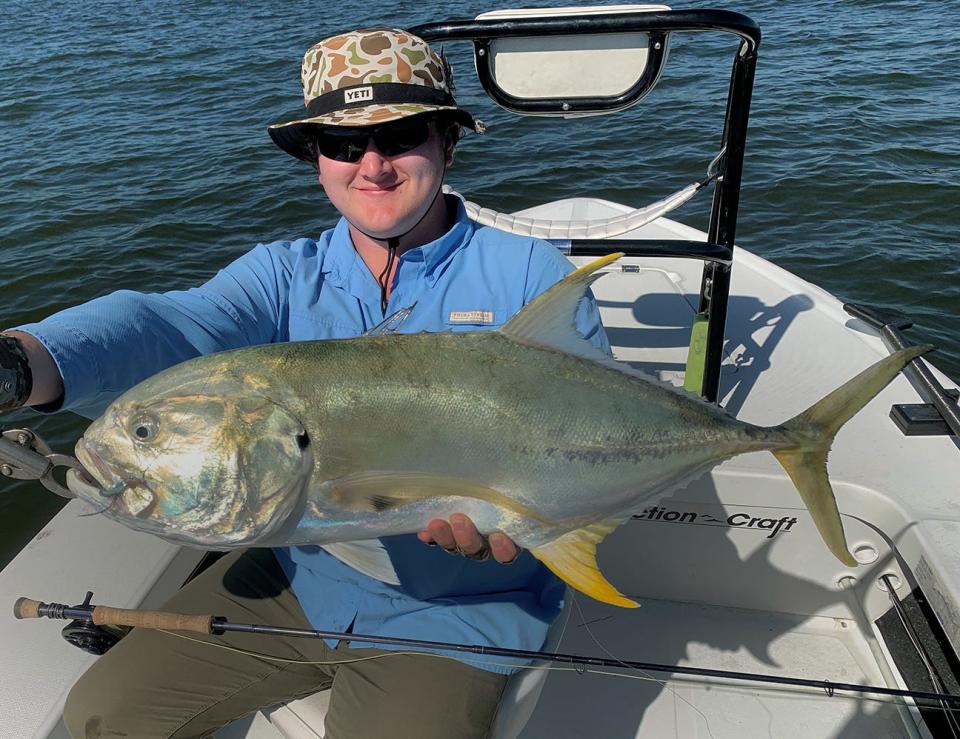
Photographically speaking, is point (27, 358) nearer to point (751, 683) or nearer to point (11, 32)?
point (751, 683)

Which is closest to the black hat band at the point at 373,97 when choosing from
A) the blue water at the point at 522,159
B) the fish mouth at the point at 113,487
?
the fish mouth at the point at 113,487

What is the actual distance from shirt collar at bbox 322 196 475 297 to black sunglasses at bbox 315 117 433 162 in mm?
267

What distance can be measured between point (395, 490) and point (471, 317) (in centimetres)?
68

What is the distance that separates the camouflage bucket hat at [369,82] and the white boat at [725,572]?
1.84ft

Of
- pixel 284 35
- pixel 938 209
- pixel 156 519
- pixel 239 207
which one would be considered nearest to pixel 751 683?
pixel 156 519

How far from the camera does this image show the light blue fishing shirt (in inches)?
78.2

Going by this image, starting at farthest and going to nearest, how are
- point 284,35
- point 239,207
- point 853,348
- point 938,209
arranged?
point 284,35
point 239,207
point 938,209
point 853,348

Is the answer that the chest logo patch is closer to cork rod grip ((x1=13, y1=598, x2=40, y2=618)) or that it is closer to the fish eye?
the fish eye

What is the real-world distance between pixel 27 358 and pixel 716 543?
2419 millimetres

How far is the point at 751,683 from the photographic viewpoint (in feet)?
9.27

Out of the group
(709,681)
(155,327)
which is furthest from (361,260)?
(709,681)

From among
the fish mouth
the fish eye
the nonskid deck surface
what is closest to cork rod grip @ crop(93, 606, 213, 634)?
the fish mouth

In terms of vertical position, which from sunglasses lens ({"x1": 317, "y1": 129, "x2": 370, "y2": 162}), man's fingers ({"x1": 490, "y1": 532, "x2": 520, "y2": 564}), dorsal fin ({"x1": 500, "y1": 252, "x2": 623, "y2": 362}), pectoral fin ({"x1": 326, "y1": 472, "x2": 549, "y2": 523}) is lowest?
man's fingers ({"x1": 490, "y1": 532, "x2": 520, "y2": 564})

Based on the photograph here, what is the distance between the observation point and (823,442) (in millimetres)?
1757
